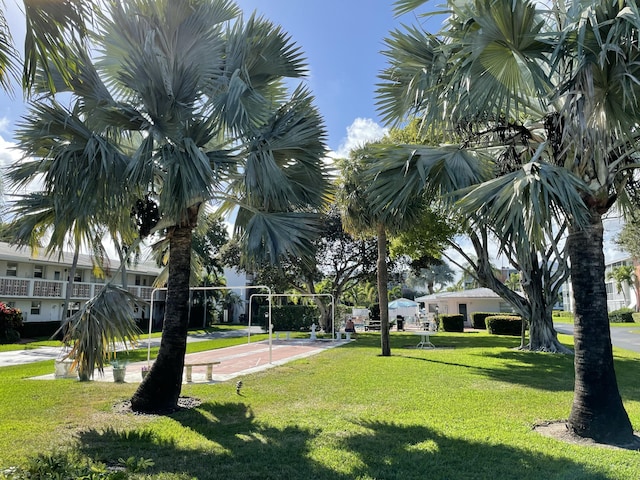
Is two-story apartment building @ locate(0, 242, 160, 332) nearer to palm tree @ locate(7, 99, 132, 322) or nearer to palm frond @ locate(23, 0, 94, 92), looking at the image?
palm tree @ locate(7, 99, 132, 322)

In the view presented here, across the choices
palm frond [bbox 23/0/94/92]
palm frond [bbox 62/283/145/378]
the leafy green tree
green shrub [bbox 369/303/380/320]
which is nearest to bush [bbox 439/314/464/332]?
the leafy green tree

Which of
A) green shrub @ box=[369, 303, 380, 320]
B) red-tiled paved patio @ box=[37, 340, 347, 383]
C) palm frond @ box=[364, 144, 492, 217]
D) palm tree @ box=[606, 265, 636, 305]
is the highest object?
palm tree @ box=[606, 265, 636, 305]

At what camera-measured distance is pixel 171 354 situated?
786 centimetres

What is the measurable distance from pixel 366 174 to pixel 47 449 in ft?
19.1

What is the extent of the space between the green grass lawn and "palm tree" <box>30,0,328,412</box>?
1.49m

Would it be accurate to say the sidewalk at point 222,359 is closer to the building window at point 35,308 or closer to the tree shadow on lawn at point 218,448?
the tree shadow on lawn at point 218,448

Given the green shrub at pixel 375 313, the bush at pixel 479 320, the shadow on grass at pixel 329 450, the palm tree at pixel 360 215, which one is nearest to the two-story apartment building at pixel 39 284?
the palm tree at pixel 360 215

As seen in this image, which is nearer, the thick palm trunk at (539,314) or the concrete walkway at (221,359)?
the concrete walkway at (221,359)

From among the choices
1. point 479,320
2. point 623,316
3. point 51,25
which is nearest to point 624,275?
point 623,316

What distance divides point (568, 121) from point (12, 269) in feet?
107

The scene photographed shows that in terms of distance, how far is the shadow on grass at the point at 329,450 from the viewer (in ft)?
15.8

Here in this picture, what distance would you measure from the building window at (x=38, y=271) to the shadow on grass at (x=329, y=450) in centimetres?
2883

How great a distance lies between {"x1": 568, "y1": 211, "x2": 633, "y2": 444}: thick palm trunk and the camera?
589 centimetres

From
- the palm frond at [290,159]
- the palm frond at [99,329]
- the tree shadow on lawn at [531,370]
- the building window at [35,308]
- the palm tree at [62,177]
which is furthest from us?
the building window at [35,308]
